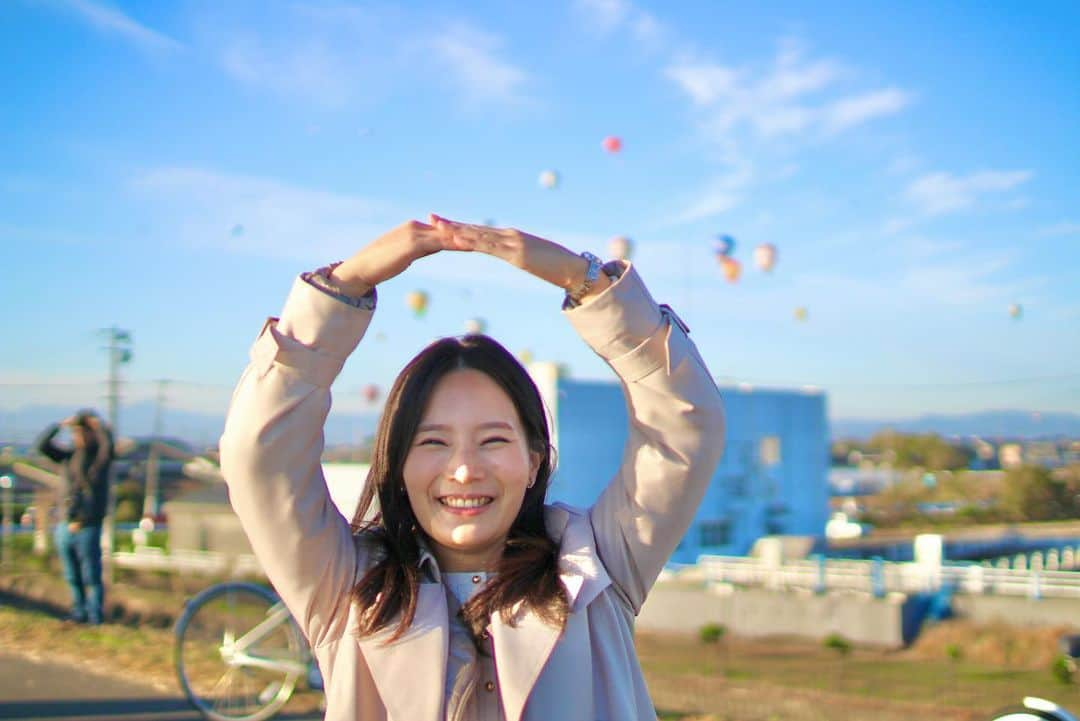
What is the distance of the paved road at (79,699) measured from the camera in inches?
162

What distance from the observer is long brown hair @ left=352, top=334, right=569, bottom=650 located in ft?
4.68

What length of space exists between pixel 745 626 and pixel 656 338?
1853 cm

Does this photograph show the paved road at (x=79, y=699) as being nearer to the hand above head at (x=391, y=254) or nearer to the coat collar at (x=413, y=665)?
the coat collar at (x=413, y=665)

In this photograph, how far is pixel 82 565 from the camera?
613 cm

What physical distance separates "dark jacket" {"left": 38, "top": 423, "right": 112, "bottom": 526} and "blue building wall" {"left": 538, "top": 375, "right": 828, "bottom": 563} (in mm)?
23477

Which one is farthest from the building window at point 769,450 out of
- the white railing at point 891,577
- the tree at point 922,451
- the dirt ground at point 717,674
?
the dirt ground at point 717,674

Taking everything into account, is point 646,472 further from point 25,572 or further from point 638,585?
point 25,572

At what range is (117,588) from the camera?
7055mm

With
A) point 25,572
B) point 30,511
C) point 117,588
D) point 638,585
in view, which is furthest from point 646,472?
point 30,511

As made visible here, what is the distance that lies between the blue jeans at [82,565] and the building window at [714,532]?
2993 cm

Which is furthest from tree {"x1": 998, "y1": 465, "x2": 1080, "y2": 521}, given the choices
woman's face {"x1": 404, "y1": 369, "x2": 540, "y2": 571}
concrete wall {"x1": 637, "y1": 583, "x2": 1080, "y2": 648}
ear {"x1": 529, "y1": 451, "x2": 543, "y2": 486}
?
woman's face {"x1": 404, "y1": 369, "x2": 540, "y2": 571}

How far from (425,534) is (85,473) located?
17.5 ft

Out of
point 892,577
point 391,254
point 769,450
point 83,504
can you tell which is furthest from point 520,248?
point 769,450

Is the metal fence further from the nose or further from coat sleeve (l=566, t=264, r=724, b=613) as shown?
the nose
